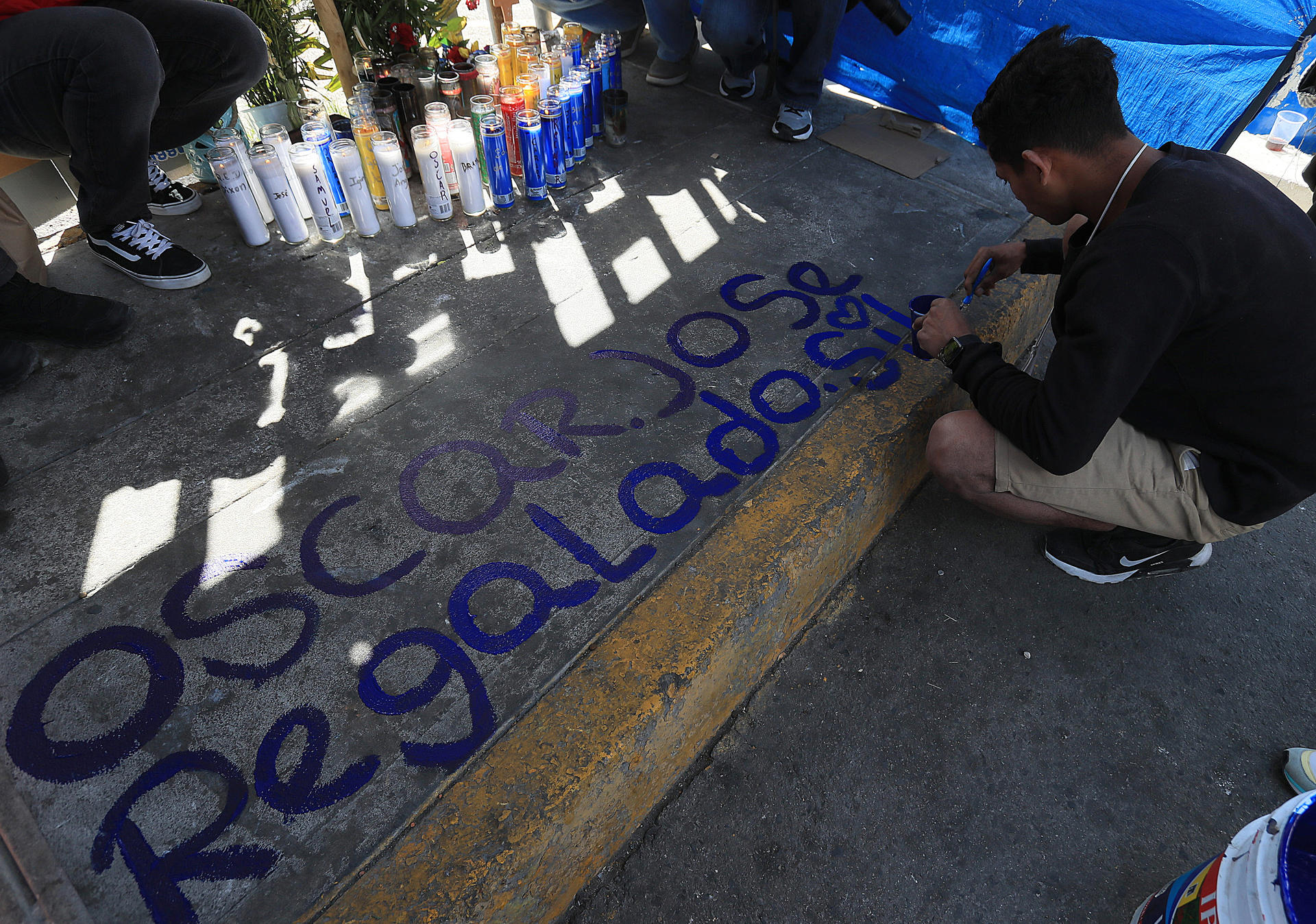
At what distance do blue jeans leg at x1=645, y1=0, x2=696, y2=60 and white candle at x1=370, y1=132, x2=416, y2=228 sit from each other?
6.22 feet

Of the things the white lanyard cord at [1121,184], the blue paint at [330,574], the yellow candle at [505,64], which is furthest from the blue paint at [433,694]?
the yellow candle at [505,64]

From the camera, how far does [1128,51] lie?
11.0 feet

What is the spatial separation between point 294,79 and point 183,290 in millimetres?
1492

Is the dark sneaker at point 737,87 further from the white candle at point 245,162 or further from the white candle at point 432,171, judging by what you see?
the white candle at point 245,162

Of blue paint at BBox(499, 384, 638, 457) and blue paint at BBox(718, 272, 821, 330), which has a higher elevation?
blue paint at BBox(718, 272, 821, 330)

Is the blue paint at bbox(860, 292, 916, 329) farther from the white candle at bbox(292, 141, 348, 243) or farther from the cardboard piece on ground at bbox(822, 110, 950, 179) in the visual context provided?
the white candle at bbox(292, 141, 348, 243)

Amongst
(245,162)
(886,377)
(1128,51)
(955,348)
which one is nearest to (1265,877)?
(955,348)

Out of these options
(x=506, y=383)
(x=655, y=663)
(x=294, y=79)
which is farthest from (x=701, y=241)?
(x=294, y=79)

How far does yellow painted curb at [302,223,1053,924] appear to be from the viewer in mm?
1320

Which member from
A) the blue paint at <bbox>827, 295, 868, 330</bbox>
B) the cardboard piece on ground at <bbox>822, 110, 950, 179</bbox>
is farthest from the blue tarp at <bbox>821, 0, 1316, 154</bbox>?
the blue paint at <bbox>827, 295, 868, 330</bbox>

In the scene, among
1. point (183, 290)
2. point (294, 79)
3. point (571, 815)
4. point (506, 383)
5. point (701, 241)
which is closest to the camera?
point (571, 815)

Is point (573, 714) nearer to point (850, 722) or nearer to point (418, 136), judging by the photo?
→ point (850, 722)

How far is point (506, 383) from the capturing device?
2297 mm

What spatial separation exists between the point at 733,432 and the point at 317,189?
6.24 ft
